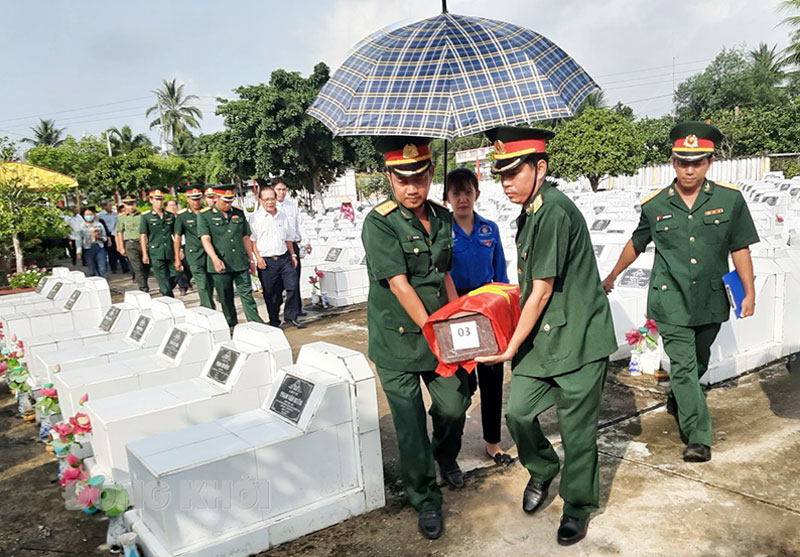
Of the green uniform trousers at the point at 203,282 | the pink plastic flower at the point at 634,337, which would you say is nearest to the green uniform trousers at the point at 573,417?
the pink plastic flower at the point at 634,337

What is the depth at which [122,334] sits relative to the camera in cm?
590

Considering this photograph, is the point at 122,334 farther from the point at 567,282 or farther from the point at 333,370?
the point at 567,282

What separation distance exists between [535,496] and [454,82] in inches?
84.0

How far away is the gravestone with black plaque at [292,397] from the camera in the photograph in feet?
10.6

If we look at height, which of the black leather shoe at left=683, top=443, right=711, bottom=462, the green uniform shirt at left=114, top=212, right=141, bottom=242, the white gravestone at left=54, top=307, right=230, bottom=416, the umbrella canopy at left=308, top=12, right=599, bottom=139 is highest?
the umbrella canopy at left=308, top=12, right=599, bottom=139

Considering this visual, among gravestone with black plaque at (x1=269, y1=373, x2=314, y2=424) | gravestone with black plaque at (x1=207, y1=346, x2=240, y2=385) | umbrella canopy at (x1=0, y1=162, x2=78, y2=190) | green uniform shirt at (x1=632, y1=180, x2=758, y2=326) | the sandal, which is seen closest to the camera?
gravestone with black plaque at (x1=269, y1=373, x2=314, y2=424)

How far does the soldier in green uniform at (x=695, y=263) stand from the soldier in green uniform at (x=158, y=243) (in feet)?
24.7

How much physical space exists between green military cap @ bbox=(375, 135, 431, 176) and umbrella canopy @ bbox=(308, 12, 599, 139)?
6cm

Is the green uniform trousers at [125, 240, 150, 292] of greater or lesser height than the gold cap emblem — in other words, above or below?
below

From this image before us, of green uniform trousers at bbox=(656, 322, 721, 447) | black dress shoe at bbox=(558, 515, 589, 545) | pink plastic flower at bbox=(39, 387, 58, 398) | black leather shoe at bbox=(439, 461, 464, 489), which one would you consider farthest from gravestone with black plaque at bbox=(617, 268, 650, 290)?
pink plastic flower at bbox=(39, 387, 58, 398)

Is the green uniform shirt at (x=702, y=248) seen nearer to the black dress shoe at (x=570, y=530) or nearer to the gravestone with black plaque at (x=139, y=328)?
the black dress shoe at (x=570, y=530)

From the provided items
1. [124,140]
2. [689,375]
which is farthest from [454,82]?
[124,140]

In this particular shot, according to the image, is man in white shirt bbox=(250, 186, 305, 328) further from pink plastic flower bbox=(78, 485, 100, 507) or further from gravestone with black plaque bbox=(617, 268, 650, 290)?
pink plastic flower bbox=(78, 485, 100, 507)

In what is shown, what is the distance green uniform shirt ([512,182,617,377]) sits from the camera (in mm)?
2834
